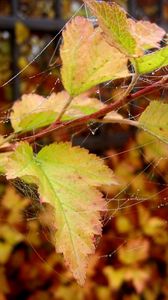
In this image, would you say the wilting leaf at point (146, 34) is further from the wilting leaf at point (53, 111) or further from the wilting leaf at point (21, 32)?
the wilting leaf at point (21, 32)

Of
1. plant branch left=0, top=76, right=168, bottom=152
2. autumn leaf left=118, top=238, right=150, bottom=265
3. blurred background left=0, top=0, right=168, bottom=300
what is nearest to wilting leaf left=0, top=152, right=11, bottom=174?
plant branch left=0, top=76, right=168, bottom=152

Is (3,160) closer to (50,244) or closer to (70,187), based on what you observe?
(70,187)

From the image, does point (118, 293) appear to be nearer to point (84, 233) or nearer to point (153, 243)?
point (153, 243)

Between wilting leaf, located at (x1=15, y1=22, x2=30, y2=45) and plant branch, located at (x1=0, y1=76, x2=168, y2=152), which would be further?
wilting leaf, located at (x1=15, y1=22, x2=30, y2=45)

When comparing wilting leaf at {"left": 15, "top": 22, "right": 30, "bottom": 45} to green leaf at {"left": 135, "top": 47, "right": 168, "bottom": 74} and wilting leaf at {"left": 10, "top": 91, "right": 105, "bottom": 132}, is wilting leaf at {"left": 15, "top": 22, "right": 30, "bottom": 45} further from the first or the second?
green leaf at {"left": 135, "top": 47, "right": 168, "bottom": 74}

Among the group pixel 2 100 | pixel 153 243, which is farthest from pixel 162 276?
pixel 2 100

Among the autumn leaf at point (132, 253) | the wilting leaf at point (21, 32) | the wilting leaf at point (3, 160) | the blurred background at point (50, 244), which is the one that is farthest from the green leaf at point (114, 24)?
the wilting leaf at point (21, 32)
